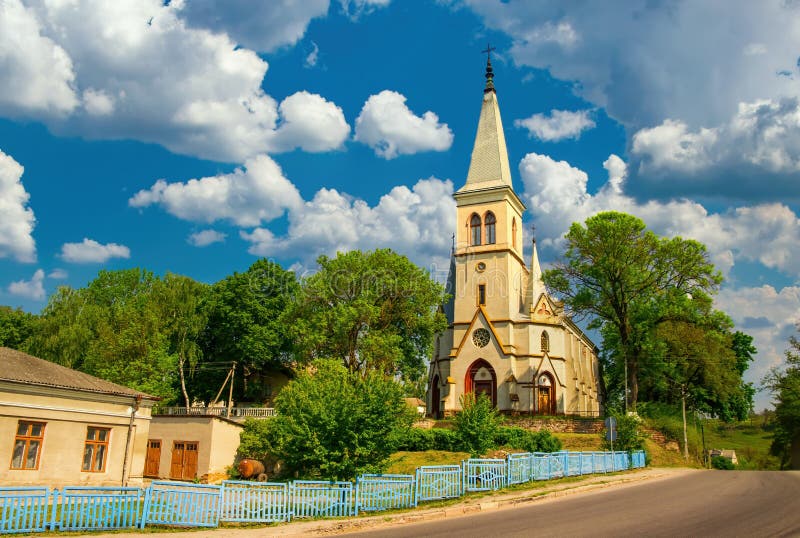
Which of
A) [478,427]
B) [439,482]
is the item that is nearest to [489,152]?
[478,427]

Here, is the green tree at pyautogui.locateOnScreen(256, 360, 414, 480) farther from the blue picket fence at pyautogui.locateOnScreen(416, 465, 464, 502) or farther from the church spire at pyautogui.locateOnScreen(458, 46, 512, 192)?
the church spire at pyautogui.locateOnScreen(458, 46, 512, 192)

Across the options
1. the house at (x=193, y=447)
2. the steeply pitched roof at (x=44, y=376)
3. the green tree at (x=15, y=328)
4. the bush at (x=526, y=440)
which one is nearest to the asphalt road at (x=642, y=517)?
the bush at (x=526, y=440)

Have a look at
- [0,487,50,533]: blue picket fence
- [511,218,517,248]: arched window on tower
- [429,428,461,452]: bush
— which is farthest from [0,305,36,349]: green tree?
[0,487,50,533]: blue picket fence

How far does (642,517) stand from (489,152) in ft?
134

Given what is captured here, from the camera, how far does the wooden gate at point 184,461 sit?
31.2 metres

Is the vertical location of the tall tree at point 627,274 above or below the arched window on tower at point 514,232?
below

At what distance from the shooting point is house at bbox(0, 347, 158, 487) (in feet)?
66.7

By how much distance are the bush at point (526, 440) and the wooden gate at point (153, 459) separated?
733 inches

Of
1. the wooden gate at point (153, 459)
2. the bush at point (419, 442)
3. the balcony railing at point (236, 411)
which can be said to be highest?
the balcony railing at point (236, 411)

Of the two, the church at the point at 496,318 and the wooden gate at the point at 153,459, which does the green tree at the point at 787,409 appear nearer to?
the church at the point at 496,318

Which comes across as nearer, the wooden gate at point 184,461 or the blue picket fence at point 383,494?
the blue picket fence at point 383,494

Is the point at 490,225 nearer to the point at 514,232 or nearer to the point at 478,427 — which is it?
the point at 514,232

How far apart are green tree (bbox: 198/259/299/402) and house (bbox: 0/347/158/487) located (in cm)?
2118

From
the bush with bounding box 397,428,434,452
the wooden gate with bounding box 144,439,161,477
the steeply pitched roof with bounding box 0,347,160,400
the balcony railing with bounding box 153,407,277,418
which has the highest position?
the steeply pitched roof with bounding box 0,347,160,400
